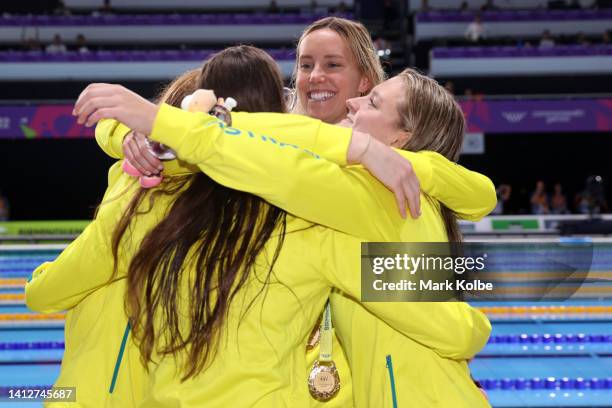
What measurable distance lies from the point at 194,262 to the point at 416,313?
0.41 metres

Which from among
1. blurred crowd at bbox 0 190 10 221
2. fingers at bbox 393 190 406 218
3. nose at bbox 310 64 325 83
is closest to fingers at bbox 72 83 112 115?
fingers at bbox 393 190 406 218

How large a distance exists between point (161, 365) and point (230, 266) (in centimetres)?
21

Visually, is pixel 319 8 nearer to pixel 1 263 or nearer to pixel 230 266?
pixel 1 263

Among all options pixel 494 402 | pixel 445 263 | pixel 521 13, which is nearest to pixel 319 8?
pixel 521 13

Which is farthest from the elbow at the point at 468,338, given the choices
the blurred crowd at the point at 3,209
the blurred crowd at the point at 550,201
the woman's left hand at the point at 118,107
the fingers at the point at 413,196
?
the blurred crowd at the point at 3,209

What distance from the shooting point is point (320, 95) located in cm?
253

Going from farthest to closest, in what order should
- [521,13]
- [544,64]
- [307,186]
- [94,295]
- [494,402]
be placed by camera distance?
[521,13]
[544,64]
[494,402]
[94,295]
[307,186]

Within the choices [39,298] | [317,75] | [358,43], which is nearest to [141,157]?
[39,298]

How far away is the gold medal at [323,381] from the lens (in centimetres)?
155

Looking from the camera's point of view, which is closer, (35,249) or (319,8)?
(35,249)

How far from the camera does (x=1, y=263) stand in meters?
7.95

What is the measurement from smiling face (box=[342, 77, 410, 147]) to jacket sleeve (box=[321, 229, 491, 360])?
46cm

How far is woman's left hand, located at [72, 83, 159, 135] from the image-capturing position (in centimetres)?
128

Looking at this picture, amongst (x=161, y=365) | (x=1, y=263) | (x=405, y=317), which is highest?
(x=1, y=263)
